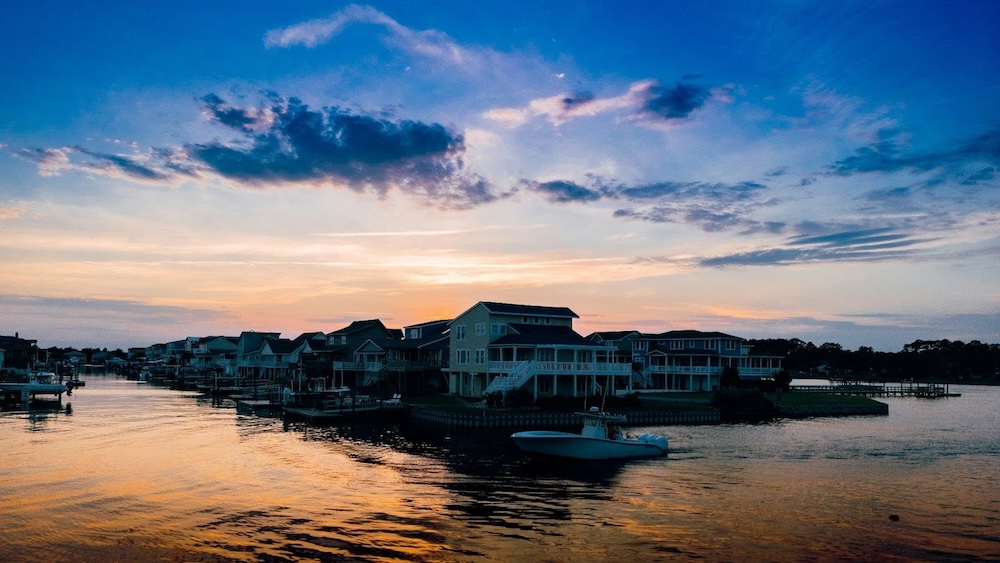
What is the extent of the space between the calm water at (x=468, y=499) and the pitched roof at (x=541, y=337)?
654 inches

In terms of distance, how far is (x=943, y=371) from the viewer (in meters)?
191

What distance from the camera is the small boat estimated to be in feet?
130

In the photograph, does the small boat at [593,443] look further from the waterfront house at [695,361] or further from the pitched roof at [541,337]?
the waterfront house at [695,361]

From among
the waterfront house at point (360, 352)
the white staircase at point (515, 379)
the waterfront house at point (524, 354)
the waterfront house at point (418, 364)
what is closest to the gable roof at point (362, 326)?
the waterfront house at point (360, 352)

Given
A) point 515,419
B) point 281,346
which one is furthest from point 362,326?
point 515,419

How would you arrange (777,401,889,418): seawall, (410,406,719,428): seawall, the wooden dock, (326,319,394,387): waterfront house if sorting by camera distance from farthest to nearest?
the wooden dock < (326,319,394,387): waterfront house < (777,401,889,418): seawall < (410,406,719,428): seawall

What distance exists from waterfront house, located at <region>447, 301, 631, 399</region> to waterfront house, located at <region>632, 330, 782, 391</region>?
83.8 feet

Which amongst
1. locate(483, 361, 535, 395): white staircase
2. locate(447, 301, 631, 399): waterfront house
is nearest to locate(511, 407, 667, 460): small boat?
locate(483, 361, 535, 395): white staircase

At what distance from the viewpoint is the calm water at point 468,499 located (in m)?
23.0

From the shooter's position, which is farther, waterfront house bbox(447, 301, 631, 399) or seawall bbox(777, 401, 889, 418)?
seawall bbox(777, 401, 889, 418)

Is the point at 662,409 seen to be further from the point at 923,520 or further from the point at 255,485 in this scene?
the point at 255,485

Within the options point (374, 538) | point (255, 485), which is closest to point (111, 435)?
point (255, 485)

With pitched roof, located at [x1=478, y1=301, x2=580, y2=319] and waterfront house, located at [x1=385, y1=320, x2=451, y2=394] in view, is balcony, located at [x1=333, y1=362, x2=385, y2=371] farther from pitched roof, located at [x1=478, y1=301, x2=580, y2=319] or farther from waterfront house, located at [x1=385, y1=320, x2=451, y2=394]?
pitched roof, located at [x1=478, y1=301, x2=580, y2=319]

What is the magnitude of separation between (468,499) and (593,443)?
12170 millimetres
